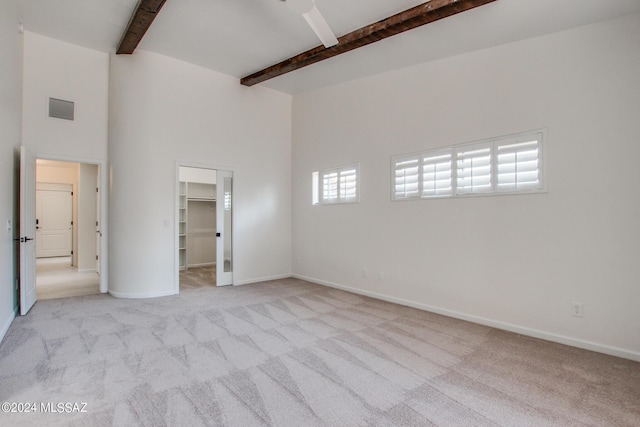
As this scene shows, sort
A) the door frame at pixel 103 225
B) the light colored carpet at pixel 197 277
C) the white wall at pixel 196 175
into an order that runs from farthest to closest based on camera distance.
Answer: the white wall at pixel 196 175
the light colored carpet at pixel 197 277
the door frame at pixel 103 225

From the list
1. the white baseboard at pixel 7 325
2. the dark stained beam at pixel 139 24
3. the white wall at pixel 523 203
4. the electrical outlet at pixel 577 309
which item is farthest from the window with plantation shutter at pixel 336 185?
the white baseboard at pixel 7 325

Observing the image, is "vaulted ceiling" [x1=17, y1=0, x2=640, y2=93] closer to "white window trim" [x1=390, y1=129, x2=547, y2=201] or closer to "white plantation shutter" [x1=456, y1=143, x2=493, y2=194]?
"white window trim" [x1=390, y1=129, x2=547, y2=201]

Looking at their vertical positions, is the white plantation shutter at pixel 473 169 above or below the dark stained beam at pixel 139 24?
below

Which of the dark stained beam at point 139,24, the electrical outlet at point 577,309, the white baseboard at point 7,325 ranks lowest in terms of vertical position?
the white baseboard at point 7,325

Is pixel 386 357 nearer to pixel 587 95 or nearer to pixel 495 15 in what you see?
pixel 587 95

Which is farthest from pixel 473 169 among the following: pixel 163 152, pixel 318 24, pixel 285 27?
pixel 163 152

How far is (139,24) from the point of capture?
145 inches

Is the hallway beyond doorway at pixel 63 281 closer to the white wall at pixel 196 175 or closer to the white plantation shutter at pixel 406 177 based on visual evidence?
the white wall at pixel 196 175

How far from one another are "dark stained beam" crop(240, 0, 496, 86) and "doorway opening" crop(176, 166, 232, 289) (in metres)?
2.25

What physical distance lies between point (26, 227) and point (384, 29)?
5022 millimetres

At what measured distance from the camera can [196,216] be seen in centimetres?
748

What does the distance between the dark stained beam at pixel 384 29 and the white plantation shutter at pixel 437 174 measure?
5.17 feet

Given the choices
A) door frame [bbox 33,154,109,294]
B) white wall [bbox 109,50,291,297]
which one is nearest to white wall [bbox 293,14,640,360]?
white wall [bbox 109,50,291,297]

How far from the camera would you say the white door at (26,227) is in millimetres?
3748
